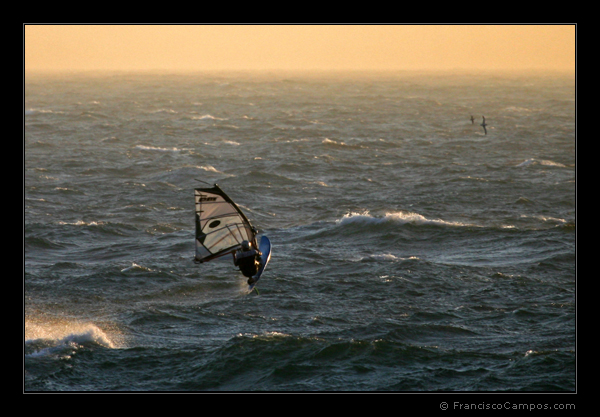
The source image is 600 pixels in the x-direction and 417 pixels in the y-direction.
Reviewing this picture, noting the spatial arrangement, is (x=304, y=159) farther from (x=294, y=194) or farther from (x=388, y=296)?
(x=388, y=296)

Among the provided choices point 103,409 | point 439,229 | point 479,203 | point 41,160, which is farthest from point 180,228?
point 41,160

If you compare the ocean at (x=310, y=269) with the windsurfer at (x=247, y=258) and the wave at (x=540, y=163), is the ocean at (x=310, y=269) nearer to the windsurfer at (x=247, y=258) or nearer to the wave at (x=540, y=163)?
the wave at (x=540, y=163)

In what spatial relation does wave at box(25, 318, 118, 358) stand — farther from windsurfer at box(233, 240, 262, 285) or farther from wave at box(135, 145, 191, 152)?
wave at box(135, 145, 191, 152)

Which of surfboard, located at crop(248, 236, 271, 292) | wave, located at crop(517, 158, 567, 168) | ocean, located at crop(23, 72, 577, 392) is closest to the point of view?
surfboard, located at crop(248, 236, 271, 292)

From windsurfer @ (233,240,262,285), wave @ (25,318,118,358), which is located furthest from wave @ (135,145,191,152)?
windsurfer @ (233,240,262,285)

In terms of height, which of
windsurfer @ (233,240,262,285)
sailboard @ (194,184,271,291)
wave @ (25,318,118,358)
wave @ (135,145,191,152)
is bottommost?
wave @ (25,318,118,358)

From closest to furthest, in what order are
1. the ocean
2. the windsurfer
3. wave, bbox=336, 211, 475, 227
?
the windsurfer, the ocean, wave, bbox=336, 211, 475, 227

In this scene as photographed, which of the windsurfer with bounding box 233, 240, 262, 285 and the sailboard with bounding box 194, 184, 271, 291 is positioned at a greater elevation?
the sailboard with bounding box 194, 184, 271, 291
